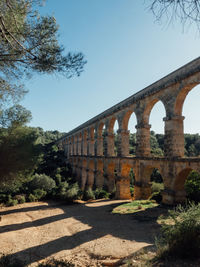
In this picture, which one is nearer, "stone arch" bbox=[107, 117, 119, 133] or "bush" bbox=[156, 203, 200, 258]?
"bush" bbox=[156, 203, 200, 258]

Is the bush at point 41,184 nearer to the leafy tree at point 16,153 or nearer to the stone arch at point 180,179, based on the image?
the leafy tree at point 16,153

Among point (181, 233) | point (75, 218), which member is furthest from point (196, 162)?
point (75, 218)

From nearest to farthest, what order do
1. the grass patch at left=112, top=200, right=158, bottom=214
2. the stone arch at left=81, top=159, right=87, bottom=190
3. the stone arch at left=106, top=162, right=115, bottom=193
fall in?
the grass patch at left=112, top=200, right=158, bottom=214, the stone arch at left=106, top=162, right=115, bottom=193, the stone arch at left=81, top=159, right=87, bottom=190

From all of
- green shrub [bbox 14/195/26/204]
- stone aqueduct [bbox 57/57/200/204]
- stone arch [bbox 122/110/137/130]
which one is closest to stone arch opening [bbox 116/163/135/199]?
stone aqueduct [bbox 57/57/200/204]

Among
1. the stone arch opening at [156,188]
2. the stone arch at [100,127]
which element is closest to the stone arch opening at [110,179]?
the stone arch opening at [156,188]

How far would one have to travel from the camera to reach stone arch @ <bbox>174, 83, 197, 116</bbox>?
965 cm

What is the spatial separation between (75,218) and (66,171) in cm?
1749

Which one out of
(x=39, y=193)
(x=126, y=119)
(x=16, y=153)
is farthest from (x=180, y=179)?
(x=39, y=193)

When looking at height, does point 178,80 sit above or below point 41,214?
above

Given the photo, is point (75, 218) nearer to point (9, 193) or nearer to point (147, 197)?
point (147, 197)

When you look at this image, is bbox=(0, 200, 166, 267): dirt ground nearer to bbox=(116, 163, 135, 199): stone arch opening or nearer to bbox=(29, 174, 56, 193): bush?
bbox=(116, 163, 135, 199): stone arch opening

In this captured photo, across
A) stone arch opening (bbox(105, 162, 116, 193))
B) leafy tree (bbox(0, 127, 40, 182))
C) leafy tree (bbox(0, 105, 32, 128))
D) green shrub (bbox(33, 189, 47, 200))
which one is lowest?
green shrub (bbox(33, 189, 47, 200))

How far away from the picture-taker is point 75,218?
1053 cm

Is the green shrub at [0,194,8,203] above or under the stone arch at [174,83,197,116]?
under
